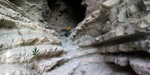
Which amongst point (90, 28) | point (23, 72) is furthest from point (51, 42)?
point (90, 28)

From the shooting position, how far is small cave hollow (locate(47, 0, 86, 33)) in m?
9.93

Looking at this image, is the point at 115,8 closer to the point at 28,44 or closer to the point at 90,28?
the point at 90,28

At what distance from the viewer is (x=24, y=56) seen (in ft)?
7.34

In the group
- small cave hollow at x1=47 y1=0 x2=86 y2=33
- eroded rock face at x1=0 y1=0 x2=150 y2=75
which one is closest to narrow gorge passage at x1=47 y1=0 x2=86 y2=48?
small cave hollow at x1=47 y1=0 x2=86 y2=33

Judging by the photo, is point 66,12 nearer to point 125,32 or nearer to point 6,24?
point 6,24

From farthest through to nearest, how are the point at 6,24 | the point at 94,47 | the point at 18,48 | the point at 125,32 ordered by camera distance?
the point at 94,47, the point at 6,24, the point at 18,48, the point at 125,32

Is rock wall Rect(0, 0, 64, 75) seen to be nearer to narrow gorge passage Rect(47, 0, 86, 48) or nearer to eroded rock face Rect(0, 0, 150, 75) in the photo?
eroded rock face Rect(0, 0, 150, 75)

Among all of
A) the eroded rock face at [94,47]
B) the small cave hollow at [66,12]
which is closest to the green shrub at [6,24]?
the eroded rock face at [94,47]

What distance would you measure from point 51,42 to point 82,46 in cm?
139

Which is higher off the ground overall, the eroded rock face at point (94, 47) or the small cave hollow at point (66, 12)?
the small cave hollow at point (66, 12)

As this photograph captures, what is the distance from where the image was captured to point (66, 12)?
1070 cm

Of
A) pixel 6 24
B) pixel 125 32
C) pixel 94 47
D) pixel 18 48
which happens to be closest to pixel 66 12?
pixel 94 47

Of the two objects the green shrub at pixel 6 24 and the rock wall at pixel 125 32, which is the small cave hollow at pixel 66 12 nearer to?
the rock wall at pixel 125 32

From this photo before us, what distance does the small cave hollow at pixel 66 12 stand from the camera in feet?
32.6
